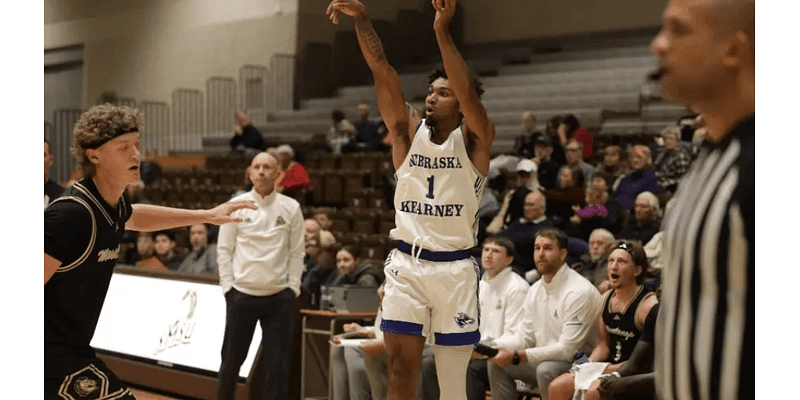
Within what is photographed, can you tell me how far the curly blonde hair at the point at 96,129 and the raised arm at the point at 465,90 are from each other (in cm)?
136

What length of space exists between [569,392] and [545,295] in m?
Answer: 0.83

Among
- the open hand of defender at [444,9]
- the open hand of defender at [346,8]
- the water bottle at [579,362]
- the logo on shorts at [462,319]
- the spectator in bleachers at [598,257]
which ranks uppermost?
the open hand of defender at [346,8]

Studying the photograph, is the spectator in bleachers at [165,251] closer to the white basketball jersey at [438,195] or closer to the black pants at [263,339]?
the black pants at [263,339]

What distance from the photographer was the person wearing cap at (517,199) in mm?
8867

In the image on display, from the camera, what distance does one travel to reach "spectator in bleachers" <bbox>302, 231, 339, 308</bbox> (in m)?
7.85

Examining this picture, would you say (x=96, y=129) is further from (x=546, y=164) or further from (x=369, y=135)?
(x=369, y=135)

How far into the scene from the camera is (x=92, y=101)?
19.8 metres

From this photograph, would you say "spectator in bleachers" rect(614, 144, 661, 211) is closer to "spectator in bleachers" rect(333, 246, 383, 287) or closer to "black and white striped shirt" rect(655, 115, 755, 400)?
"spectator in bleachers" rect(333, 246, 383, 287)

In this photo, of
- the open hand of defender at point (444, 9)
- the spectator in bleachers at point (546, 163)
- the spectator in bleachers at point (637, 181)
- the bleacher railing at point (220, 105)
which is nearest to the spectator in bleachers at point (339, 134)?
the spectator in bleachers at point (546, 163)

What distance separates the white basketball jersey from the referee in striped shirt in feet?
8.39

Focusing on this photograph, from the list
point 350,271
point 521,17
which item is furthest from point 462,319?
point 521,17
